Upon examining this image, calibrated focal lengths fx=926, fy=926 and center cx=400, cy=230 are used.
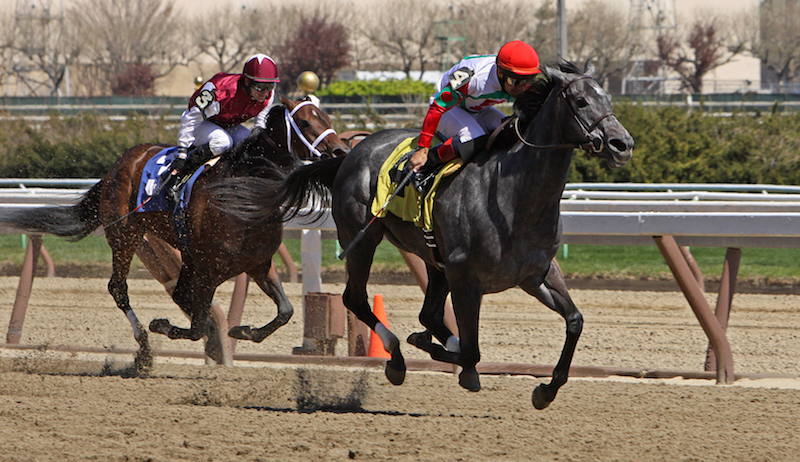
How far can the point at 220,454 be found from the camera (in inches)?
143

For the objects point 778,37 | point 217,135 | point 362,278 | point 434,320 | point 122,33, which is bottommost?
point 434,320

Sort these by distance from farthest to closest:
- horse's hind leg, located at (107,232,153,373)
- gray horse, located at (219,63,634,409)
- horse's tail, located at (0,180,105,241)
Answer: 1. horse's tail, located at (0,180,105,241)
2. horse's hind leg, located at (107,232,153,373)
3. gray horse, located at (219,63,634,409)

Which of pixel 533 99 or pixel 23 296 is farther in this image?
pixel 23 296

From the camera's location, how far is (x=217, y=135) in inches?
232

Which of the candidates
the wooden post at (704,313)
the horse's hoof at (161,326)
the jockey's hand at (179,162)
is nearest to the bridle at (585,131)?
the wooden post at (704,313)

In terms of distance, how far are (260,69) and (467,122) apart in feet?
5.36

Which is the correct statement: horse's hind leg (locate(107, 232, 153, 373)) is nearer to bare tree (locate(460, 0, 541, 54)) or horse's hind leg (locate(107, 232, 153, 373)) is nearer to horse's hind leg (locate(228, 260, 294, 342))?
horse's hind leg (locate(228, 260, 294, 342))

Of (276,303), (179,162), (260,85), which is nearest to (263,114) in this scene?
(260,85)

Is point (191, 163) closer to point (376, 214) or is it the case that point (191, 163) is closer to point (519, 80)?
point (376, 214)

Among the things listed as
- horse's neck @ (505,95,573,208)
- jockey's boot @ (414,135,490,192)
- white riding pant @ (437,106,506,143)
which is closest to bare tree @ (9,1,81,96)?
white riding pant @ (437,106,506,143)

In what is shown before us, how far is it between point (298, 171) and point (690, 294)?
7.73 ft

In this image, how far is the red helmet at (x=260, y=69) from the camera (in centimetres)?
559

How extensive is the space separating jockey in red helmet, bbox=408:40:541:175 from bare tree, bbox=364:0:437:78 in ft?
133

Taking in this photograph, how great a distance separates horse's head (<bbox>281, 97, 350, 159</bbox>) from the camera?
18.4 feet
